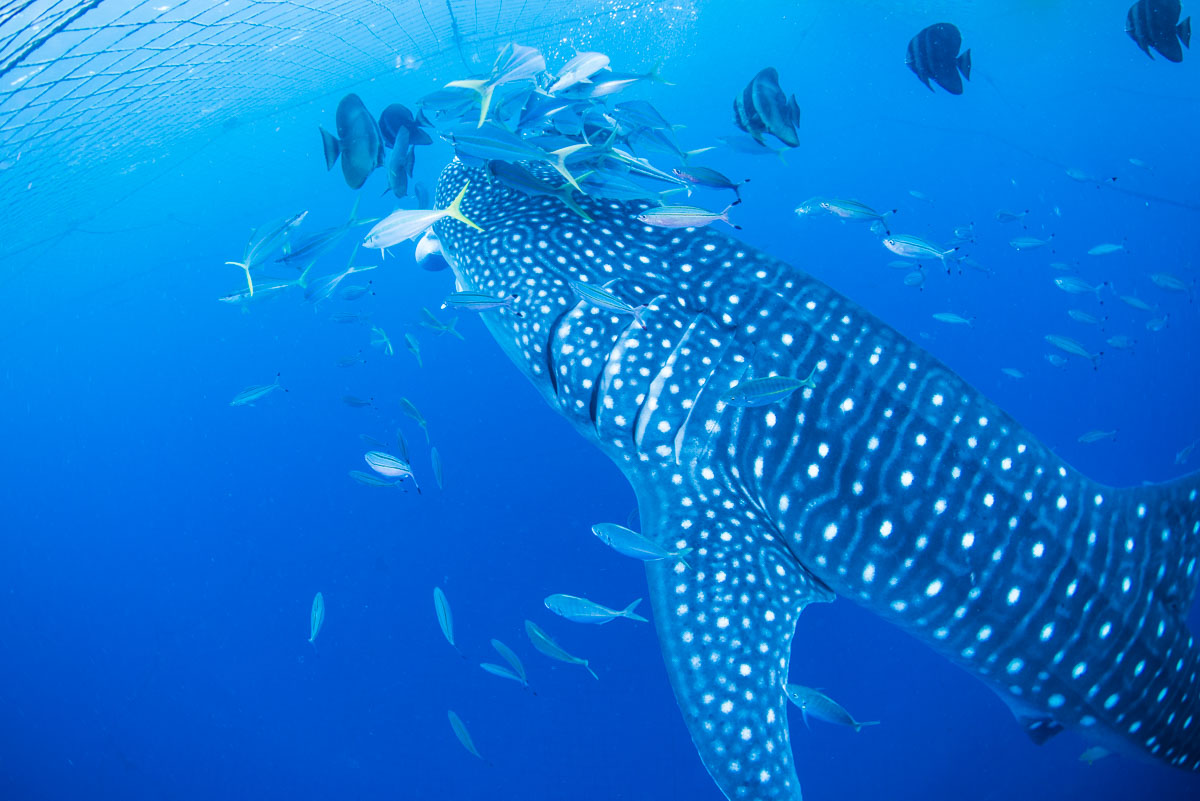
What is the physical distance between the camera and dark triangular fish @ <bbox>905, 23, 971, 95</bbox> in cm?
449

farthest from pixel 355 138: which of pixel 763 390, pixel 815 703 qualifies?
pixel 815 703

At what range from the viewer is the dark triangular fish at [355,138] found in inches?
155

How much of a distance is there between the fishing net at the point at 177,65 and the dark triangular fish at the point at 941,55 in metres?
10.0

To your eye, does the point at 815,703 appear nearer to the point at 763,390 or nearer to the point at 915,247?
the point at 763,390

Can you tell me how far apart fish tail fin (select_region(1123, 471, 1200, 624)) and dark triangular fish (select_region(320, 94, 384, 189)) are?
5.10 m

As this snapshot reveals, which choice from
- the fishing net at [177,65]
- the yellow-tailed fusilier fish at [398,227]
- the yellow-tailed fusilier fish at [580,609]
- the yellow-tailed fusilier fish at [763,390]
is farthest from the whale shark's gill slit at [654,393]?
the fishing net at [177,65]

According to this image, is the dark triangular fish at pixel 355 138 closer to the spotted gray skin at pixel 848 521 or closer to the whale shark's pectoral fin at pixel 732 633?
the spotted gray skin at pixel 848 521

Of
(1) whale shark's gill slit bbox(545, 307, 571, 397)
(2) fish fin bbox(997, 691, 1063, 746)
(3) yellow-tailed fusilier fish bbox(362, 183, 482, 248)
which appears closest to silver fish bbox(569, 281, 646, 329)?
(1) whale shark's gill slit bbox(545, 307, 571, 397)

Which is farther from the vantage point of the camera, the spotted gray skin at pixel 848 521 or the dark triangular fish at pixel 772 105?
the dark triangular fish at pixel 772 105

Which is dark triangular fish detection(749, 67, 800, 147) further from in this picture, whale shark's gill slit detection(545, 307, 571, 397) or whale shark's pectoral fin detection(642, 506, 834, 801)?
whale shark's pectoral fin detection(642, 506, 834, 801)

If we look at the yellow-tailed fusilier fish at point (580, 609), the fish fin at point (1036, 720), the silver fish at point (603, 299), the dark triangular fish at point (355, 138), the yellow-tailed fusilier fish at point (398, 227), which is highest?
→ the dark triangular fish at point (355, 138)

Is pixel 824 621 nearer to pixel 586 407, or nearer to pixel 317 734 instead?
pixel 586 407

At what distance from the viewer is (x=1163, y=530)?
2.86 meters

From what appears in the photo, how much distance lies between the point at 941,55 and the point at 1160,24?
1.47 meters
